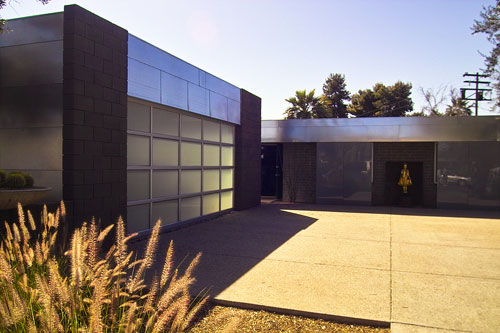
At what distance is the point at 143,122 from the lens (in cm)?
877

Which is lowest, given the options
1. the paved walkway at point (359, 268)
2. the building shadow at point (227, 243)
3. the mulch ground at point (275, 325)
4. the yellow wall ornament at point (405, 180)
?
the mulch ground at point (275, 325)

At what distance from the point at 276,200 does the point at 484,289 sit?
12938 millimetres

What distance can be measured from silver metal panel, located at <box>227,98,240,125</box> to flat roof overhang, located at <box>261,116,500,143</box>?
4002 millimetres

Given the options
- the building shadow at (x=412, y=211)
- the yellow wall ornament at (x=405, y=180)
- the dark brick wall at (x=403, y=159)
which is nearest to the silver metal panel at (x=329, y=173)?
the building shadow at (x=412, y=211)

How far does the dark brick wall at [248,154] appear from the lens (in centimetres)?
1384

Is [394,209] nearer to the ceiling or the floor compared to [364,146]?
nearer to the floor

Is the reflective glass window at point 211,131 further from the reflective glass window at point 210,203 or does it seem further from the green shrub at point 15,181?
the green shrub at point 15,181

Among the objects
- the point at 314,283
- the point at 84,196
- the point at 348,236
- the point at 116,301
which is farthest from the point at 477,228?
the point at 116,301

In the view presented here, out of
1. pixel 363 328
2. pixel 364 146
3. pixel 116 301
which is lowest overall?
pixel 363 328

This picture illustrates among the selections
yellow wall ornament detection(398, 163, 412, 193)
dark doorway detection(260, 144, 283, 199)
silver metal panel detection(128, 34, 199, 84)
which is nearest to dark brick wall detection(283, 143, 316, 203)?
dark doorway detection(260, 144, 283, 199)

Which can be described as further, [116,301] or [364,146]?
[364,146]

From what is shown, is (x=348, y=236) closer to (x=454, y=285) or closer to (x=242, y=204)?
(x=454, y=285)

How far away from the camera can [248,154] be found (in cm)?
1452

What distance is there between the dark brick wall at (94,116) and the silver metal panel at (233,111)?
528 cm
